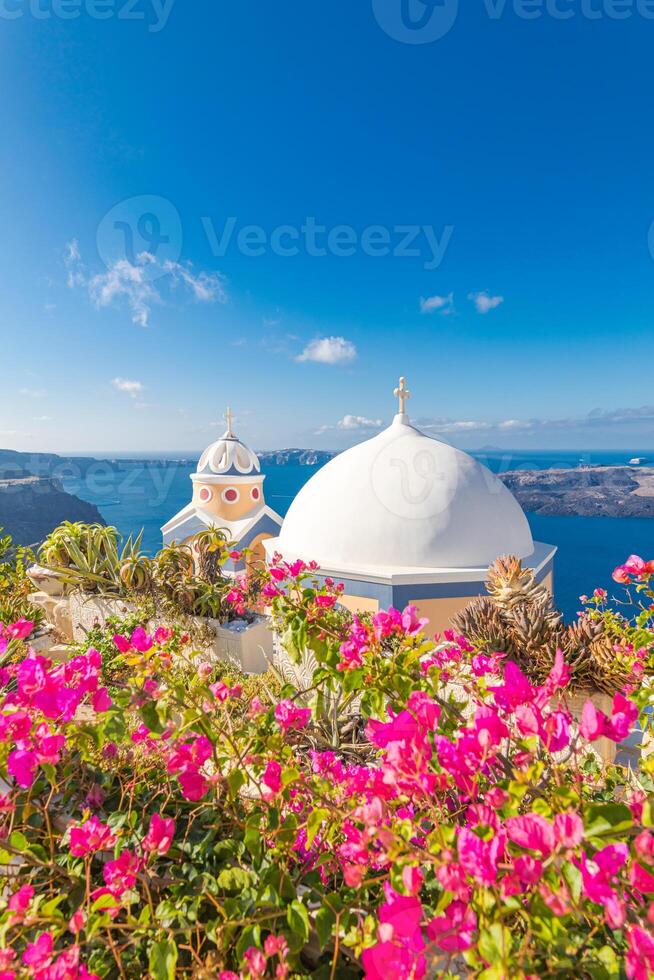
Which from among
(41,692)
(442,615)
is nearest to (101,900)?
(41,692)

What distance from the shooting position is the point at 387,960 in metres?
0.89

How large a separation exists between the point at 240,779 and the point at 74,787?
0.92 m

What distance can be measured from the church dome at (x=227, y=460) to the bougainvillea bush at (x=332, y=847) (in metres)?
13.6

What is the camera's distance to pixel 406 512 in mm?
7609

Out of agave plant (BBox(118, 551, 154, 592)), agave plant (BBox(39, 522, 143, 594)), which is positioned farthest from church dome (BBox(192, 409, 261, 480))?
agave plant (BBox(118, 551, 154, 592))

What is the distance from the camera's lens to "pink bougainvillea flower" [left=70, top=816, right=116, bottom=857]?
1.24 m

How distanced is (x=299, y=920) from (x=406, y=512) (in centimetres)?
672

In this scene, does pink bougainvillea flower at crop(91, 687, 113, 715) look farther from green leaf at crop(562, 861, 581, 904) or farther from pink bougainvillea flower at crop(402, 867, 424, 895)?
green leaf at crop(562, 861, 581, 904)

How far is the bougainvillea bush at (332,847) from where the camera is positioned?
91 cm

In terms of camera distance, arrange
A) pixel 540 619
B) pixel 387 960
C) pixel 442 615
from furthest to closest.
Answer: pixel 442 615 → pixel 540 619 → pixel 387 960

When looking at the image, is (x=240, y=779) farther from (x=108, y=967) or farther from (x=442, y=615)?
(x=442, y=615)

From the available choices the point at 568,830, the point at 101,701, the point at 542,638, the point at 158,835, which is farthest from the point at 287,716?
the point at 542,638

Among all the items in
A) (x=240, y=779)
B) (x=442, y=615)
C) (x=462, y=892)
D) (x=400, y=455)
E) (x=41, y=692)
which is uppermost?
(x=400, y=455)

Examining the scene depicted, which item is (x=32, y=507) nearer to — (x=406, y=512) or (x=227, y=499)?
(x=227, y=499)
